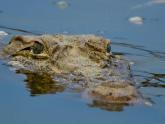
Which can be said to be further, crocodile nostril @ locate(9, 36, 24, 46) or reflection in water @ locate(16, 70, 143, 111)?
crocodile nostril @ locate(9, 36, 24, 46)

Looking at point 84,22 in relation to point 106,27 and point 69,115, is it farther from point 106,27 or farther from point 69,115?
point 69,115

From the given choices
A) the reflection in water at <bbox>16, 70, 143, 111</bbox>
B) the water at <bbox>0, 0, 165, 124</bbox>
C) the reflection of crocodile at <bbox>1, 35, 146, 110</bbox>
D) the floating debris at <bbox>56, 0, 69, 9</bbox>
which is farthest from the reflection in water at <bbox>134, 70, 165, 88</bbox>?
the floating debris at <bbox>56, 0, 69, 9</bbox>

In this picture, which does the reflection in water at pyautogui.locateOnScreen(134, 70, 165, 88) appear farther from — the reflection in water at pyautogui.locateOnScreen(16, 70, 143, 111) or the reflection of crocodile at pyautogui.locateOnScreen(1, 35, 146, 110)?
the reflection in water at pyautogui.locateOnScreen(16, 70, 143, 111)

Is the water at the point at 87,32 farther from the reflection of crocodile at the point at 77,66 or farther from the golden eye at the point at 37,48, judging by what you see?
the golden eye at the point at 37,48

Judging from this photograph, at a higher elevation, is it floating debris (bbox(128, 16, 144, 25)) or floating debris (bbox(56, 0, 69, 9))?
floating debris (bbox(56, 0, 69, 9))

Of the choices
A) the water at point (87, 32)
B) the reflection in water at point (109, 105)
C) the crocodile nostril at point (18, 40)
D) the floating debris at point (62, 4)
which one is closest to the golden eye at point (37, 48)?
the crocodile nostril at point (18, 40)

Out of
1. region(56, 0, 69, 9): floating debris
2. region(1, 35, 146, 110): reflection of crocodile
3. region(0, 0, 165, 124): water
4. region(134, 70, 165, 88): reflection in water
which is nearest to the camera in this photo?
region(0, 0, 165, 124): water

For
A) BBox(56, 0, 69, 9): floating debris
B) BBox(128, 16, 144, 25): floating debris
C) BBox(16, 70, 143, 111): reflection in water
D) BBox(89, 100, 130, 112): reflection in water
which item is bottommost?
BBox(89, 100, 130, 112): reflection in water

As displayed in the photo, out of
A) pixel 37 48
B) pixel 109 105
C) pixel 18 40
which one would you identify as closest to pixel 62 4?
pixel 18 40
